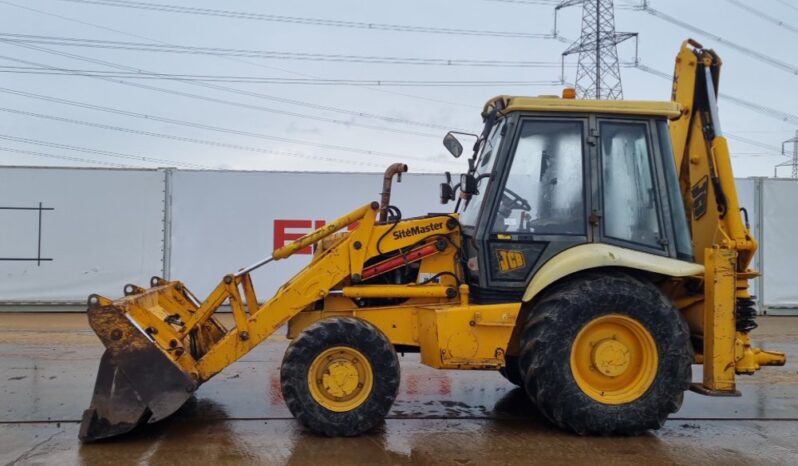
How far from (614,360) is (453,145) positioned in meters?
2.08

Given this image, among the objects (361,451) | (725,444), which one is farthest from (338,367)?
(725,444)

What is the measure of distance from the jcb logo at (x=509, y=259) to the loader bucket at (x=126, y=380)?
246 cm

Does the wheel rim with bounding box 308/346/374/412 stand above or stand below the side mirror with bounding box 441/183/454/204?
below

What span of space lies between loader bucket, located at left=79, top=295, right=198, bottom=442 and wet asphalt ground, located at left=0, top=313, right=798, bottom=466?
0.58 ft

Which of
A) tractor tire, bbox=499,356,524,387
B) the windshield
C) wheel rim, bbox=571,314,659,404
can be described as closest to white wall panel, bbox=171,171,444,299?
tractor tire, bbox=499,356,524,387

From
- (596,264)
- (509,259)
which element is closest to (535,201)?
(509,259)

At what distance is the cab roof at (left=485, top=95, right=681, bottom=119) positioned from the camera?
495 centimetres

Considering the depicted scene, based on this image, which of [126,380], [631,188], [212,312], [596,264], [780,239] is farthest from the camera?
[780,239]

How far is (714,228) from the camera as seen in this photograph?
5.09 m

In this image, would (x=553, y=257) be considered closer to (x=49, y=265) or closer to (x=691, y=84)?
(x=691, y=84)

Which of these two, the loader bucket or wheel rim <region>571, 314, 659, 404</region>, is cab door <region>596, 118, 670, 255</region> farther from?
the loader bucket

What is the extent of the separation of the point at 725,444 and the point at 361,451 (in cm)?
267

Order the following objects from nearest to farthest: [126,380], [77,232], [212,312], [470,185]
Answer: [126,380]
[470,185]
[212,312]
[77,232]

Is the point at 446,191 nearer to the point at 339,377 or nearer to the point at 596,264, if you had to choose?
the point at 596,264
